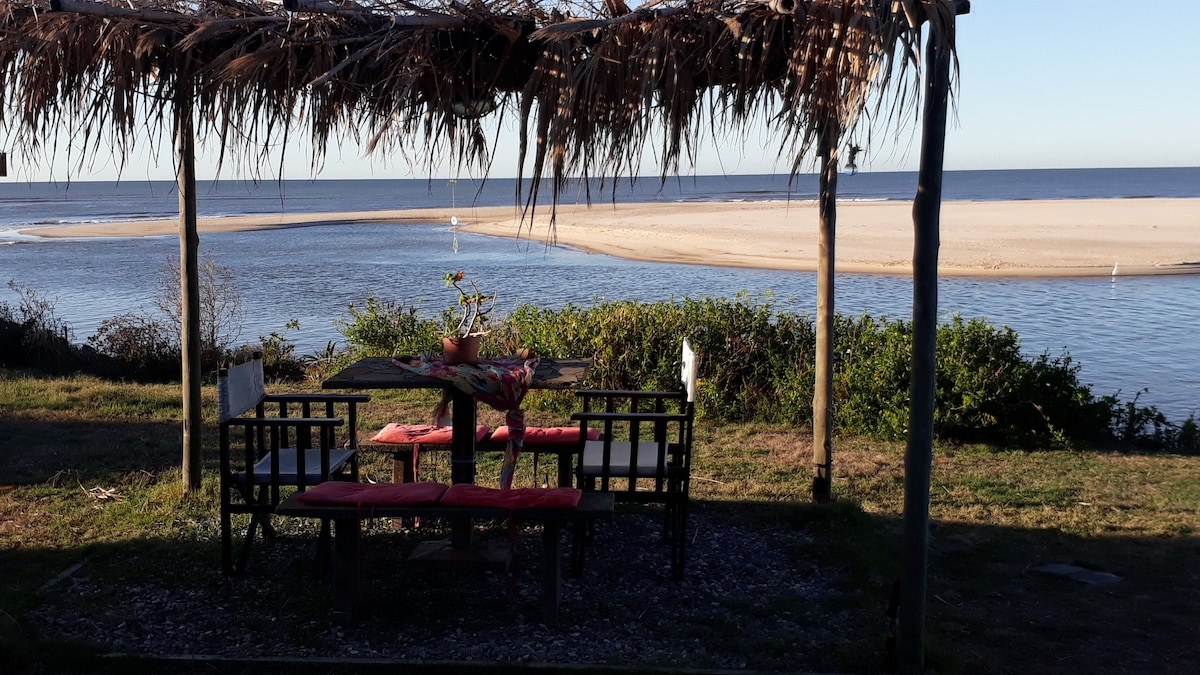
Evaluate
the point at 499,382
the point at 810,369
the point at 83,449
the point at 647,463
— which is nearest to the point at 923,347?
the point at 647,463

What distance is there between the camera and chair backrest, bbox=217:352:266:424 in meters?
4.46

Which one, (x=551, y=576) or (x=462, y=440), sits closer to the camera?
(x=551, y=576)

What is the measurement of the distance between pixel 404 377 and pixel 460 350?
32 cm

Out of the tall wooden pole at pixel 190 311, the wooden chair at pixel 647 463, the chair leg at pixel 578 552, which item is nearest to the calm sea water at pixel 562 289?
the tall wooden pole at pixel 190 311

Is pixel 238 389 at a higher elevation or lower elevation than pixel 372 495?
higher

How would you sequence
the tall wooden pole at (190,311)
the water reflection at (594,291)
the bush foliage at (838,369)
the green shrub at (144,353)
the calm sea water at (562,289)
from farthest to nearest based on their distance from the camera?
1. the water reflection at (594,291)
2. the calm sea water at (562,289)
3. the green shrub at (144,353)
4. the bush foliage at (838,369)
5. the tall wooden pole at (190,311)

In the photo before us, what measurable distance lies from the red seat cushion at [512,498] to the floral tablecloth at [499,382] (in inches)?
16.5

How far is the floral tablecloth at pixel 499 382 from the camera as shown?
4.52 m

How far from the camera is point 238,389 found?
4.69 meters

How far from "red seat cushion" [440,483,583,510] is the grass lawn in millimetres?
522

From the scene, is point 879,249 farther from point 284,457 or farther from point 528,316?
point 284,457

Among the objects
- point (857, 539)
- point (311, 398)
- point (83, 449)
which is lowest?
point (83, 449)

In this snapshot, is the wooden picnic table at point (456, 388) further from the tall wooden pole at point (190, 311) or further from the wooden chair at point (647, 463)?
the tall wooden pole at point (190, 311)

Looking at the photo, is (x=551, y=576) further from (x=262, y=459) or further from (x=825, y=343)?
(x=825, y=343)
